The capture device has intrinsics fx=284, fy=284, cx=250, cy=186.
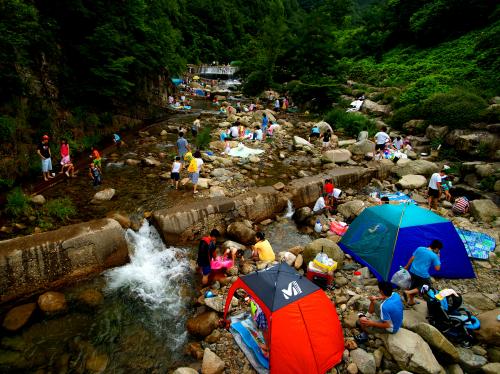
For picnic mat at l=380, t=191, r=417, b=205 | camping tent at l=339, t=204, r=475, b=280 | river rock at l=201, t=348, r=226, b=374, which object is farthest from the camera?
picnic mat at l=380, t=191, r=417, b=205

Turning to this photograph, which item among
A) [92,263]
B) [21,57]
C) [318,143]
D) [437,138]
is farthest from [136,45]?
[437,138]

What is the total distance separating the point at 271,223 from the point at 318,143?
30.8 ft

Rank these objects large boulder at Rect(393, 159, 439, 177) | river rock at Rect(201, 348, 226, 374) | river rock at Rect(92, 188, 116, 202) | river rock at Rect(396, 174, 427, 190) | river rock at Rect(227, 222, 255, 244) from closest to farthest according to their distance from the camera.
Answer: river rock at Rect(201, 348, 226, 374) → river rock at Rect(227, 222, 255, 244) → river rock at Rect(92, 188, 116, 202) → river rock at Rect(396, 174, 427, 190) → large boulder at Rect(393, 159, 439, 177)

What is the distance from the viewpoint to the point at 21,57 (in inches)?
405

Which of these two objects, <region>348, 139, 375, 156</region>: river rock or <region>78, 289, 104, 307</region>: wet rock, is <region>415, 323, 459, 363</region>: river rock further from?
<region>348, 139, 375, 156</region>: river rock

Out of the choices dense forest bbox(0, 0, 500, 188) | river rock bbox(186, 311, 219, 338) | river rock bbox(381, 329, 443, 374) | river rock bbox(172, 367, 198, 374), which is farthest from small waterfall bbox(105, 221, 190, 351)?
dense forest bbox(0, 0, 500, 188)

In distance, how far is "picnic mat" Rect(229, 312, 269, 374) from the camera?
16.8 ft

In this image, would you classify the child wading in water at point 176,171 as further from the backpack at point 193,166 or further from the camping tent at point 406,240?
the camping tent at point 406,240

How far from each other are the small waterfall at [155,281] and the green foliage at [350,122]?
15613 mm

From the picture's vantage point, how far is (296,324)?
4.86 metres

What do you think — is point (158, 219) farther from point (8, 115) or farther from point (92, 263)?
point (8, 115)

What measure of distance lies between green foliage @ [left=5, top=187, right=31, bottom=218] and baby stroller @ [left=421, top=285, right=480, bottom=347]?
35.4ft

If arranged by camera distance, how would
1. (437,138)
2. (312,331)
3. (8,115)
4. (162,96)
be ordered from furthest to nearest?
(162,96) → (437,138) → (8,115) → (312,331)

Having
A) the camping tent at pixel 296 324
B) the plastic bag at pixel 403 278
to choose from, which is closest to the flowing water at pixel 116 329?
the camping tent at pixel 296 324
